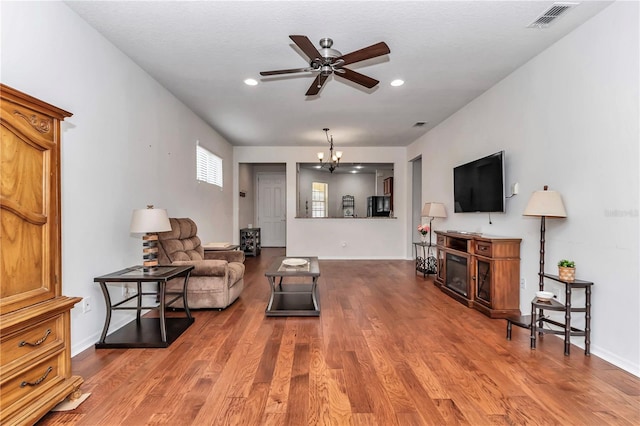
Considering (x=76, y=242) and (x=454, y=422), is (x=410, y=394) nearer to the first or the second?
(x=454, y=422)

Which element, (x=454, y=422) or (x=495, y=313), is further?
(x=495, y=313)

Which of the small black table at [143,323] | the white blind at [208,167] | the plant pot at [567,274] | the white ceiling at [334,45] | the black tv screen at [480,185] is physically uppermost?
the white ceiling at [334,45]

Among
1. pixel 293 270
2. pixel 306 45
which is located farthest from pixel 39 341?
pixel 306 45

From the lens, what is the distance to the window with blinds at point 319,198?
9.95 m

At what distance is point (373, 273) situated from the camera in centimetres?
589

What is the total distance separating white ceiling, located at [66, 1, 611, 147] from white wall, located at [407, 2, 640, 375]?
243 millimetres

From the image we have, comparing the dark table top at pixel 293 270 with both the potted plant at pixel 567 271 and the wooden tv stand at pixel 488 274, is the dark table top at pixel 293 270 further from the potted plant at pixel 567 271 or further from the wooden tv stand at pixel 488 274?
the potted plant at pixel 567 271

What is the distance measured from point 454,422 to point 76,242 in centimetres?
295

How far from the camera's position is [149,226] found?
2.87 m

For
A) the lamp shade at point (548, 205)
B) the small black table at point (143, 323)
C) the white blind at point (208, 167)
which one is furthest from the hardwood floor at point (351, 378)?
the white blind at point (208, 167)

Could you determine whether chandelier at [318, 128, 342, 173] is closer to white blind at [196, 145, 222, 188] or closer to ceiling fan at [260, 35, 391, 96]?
white blind at [196, 145, 222, 188]

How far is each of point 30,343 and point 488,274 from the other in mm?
3875

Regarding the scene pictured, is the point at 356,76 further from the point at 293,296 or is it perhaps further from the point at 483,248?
Result: the point at 293,296

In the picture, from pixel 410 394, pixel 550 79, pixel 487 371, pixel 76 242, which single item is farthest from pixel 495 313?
pixel 76 242
